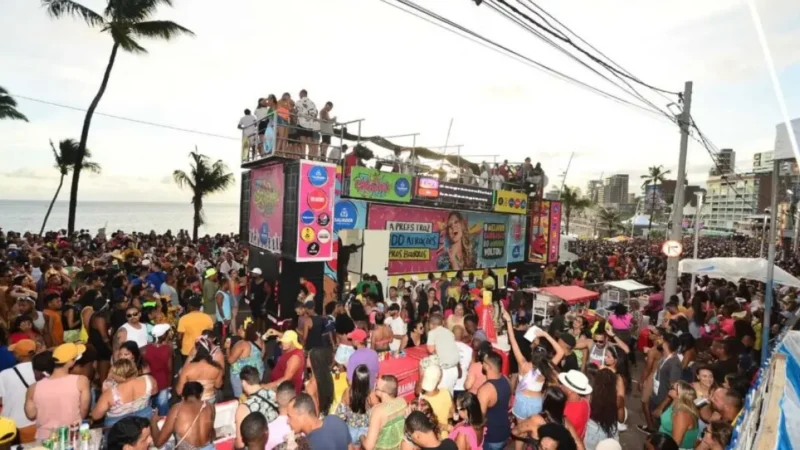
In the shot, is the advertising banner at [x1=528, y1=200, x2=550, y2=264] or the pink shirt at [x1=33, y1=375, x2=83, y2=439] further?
the advertising banner at [x1=528, y1=200, x2=550, y2=264]

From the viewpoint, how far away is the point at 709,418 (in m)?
5.04

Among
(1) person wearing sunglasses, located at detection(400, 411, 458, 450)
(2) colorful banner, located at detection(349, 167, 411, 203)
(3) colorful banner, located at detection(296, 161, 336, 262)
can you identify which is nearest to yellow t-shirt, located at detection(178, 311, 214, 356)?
(3) colorful banner, located at detection(296, 161, 336, 262)

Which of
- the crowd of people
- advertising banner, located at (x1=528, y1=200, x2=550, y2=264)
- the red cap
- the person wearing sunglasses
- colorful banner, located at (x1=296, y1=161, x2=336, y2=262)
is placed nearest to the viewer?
the person wearing sunglasses

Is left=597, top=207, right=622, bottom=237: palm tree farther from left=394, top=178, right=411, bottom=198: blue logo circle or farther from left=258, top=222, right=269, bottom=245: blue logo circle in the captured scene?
left=258, top=222, right=269, bottom=245: blue logo circle

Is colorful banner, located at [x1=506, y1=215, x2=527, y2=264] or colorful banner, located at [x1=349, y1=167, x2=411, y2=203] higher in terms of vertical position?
colorful banner, located at [x1=349, y1=167, x2=411, y2=203]

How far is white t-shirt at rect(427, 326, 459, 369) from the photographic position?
5.59m

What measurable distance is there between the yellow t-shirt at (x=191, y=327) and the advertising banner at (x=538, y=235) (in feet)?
55.8

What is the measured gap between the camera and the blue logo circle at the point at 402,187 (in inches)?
578

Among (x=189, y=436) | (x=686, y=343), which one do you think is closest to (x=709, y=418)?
(x=686, y=343)

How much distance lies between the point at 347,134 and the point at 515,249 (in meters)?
10.9

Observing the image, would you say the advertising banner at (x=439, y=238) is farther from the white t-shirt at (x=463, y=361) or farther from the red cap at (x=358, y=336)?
the white t-shirt at (x=463, y=361)

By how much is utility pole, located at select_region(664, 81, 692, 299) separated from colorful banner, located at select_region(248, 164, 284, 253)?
39.1ft

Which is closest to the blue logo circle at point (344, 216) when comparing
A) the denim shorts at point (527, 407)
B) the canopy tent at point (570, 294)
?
the canopy tent at point (570, 294)

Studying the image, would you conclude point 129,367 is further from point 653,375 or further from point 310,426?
point 653,375
